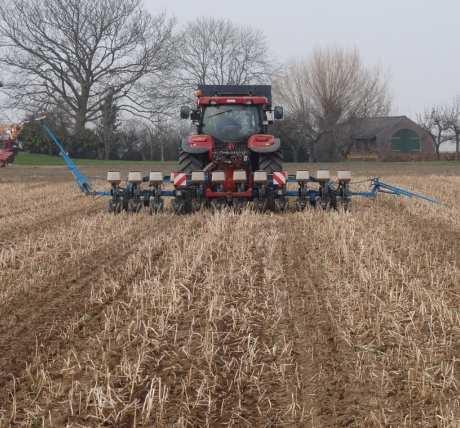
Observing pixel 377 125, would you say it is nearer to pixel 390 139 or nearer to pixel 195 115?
pixel 390 139

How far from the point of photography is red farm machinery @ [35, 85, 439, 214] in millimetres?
9251

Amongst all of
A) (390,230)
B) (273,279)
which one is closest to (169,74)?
(390,230)

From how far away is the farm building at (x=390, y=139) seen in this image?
45.3m

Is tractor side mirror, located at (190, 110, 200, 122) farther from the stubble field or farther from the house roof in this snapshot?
the house roof

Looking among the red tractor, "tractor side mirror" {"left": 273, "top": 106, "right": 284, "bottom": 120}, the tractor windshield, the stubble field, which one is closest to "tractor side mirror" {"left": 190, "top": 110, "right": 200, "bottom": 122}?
the red tractor

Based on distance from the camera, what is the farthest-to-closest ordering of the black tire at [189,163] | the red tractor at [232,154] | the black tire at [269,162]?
the black tire at [189,163] → the black tire at [269,162] → the red tractor at [232,154]

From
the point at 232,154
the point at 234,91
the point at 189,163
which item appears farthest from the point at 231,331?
the point at 234,91

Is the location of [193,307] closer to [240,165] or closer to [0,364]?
[0,364]

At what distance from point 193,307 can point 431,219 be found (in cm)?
564

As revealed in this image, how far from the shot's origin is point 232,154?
9.70 m

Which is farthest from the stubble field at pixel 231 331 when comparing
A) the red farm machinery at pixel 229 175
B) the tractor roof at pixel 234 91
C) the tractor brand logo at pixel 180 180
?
the tractor roof at pixel 234 91

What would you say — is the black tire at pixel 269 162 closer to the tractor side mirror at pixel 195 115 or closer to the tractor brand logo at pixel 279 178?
the tractor brand logo at pixel 279 178

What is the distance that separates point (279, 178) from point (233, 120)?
5.13 feet

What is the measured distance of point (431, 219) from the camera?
28.1 ft
